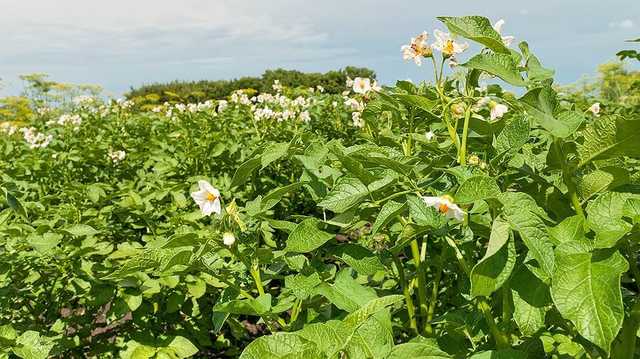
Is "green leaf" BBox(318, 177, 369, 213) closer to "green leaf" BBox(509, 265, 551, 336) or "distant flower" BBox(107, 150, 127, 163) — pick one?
"green leaf" BBox(509, 265, 551, 336)

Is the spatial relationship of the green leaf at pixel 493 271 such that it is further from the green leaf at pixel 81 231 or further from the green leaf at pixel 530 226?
the green leaf at pixel 81 231

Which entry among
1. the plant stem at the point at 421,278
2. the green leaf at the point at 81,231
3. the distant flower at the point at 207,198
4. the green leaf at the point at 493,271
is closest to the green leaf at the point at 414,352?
the green leaf at the point at 493,271

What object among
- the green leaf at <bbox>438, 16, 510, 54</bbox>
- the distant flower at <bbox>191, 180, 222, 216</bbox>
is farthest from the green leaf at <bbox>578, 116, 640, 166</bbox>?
the distant flower at <bbox>191, 180, 222, 216</bbox>

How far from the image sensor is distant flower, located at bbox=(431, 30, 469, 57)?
174 cm

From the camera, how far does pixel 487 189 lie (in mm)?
1086

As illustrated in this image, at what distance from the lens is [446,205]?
1.17m

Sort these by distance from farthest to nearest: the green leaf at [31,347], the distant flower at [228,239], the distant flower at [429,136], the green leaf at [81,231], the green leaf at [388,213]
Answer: the green leaf at [81,231] < the distant flower at [429,136] < the green leaf at [31,347] < the distant flower at [228,239] < the green leaf at [388,213]

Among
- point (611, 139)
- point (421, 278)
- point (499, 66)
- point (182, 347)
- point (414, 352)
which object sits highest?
point (499, 66)

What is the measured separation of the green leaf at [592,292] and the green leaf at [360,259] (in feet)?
1.66

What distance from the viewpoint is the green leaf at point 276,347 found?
3.36ft

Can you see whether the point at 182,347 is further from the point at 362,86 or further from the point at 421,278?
the point at 362,86

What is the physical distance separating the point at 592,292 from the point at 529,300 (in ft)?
0.66

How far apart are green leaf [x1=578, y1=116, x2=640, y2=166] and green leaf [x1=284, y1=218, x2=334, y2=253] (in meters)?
0.54

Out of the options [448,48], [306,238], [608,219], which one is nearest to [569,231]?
[608,219]
